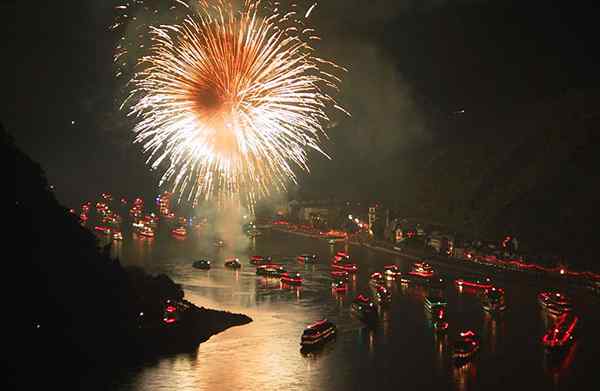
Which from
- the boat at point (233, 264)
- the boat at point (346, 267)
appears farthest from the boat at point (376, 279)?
the boat at point (233, 264)

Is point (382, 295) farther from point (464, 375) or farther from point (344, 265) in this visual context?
point (464, 375)

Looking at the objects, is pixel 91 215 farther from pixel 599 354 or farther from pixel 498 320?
pixel 599 354

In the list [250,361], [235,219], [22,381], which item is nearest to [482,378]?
[250,361]

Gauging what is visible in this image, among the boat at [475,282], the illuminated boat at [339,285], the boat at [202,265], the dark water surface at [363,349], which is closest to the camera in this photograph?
the dark water surface at [363,349]

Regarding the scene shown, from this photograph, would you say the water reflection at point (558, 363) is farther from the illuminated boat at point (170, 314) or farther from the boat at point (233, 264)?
the boat at point (233, 264)

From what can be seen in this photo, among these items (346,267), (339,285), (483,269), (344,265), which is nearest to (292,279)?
(339,285)
